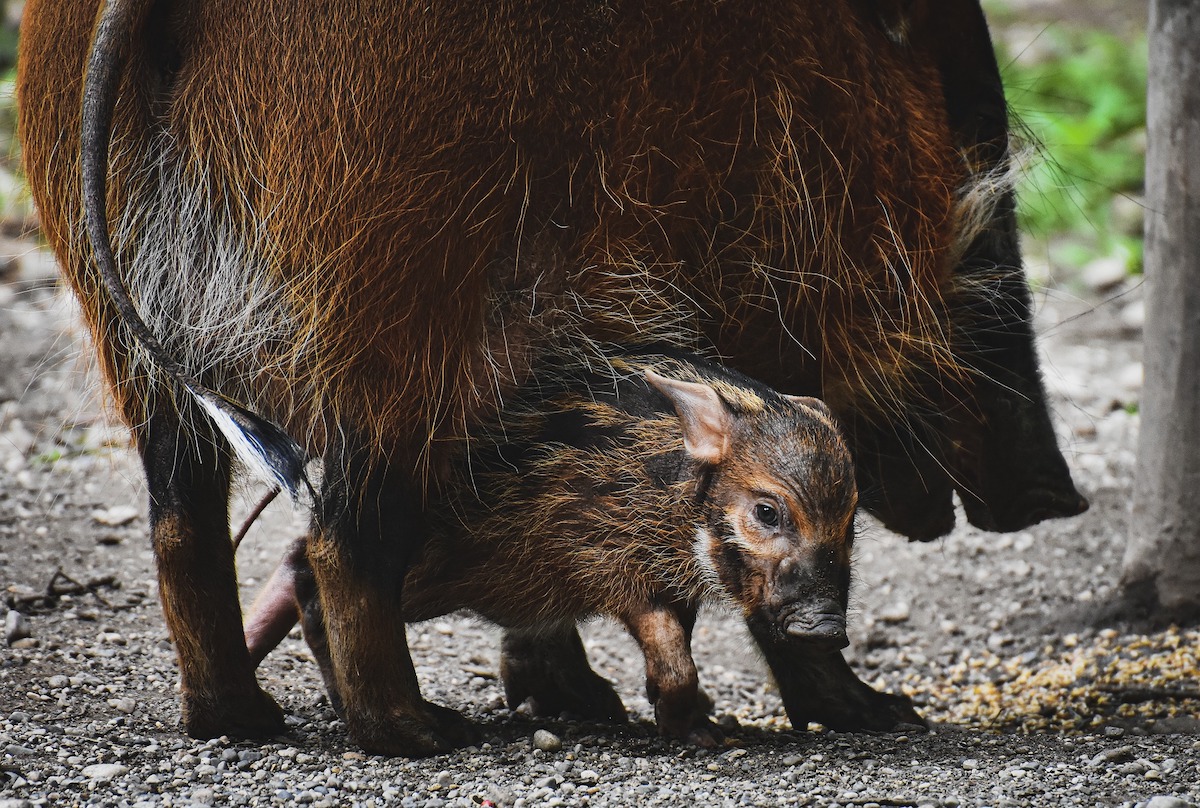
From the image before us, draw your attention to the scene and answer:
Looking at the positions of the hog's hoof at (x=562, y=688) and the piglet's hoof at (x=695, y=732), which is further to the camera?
the hog's hoof at (x=562, y=688)

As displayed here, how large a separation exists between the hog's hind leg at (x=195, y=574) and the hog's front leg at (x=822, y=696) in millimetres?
1307

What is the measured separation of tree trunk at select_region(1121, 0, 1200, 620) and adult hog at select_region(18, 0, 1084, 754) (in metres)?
0.81

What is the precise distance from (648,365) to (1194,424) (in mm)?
1872

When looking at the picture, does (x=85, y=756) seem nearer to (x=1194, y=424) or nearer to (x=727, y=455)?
(x=727, y=455)

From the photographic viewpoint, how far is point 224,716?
338 centimetres

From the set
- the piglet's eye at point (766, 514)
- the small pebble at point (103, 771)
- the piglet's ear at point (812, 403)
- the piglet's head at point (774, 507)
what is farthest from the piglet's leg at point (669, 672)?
the small pebble at point (103, 771)

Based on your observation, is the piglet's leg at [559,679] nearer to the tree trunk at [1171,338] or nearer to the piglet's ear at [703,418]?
the piglet's ear at [703,418]

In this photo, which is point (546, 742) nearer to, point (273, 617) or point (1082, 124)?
point (273, 617)

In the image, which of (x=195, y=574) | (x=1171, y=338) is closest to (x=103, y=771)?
(x=195, y=574)

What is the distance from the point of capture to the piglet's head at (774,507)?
122 inches

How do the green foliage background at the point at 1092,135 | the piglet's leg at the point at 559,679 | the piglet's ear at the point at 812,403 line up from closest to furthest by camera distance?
1. the piglet's ear at the point at 812,403
2. the piglet's leg at the point at 559,679
3. the green foliage background at the point at 1092,135

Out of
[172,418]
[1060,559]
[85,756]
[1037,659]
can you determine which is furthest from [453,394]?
[1060,559]

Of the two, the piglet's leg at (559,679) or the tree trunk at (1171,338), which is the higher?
the tree trunk at (1171,338)

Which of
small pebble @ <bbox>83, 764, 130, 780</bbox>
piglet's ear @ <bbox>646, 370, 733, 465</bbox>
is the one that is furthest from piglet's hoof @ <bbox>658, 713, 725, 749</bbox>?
small pebble @ <bbox>83, 764, 130, 780</bbox>
